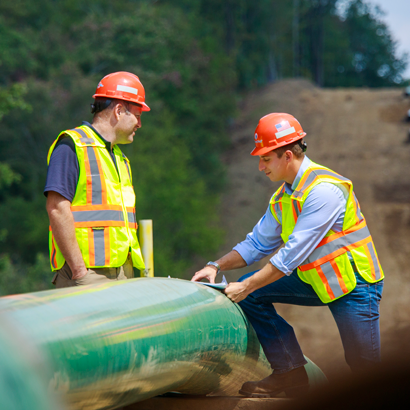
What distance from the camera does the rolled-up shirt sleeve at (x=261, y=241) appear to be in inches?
147

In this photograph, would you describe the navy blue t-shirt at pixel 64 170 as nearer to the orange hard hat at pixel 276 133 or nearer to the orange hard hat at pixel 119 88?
the orange hard hat at pixel 119 88

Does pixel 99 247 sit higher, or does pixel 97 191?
pixel 97 191

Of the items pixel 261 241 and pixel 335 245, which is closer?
pixel 335 245

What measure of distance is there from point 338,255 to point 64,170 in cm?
183

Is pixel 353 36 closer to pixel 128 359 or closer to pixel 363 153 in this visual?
pixel 363 153

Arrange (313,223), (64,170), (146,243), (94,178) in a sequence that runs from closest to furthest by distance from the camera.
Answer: (313,223) → (64,170) → (94,178) → (146,243)

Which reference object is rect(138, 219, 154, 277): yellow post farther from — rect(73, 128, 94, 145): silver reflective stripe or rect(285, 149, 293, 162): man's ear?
rect(285, 149, 293, 162): man's ear

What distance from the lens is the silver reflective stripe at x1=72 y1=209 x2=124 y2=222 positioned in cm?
339

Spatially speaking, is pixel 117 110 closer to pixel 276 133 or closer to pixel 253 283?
pixel 276 133

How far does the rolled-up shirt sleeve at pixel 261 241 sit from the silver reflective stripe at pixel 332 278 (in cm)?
60

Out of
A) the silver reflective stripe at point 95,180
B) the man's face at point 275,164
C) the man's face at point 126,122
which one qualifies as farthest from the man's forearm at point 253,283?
the man's face at point 126,122

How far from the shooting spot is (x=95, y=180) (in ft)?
11.3

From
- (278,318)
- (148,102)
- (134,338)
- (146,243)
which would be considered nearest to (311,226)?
(278,318)

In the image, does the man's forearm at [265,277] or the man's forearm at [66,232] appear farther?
the man's forearm at [66,232]
